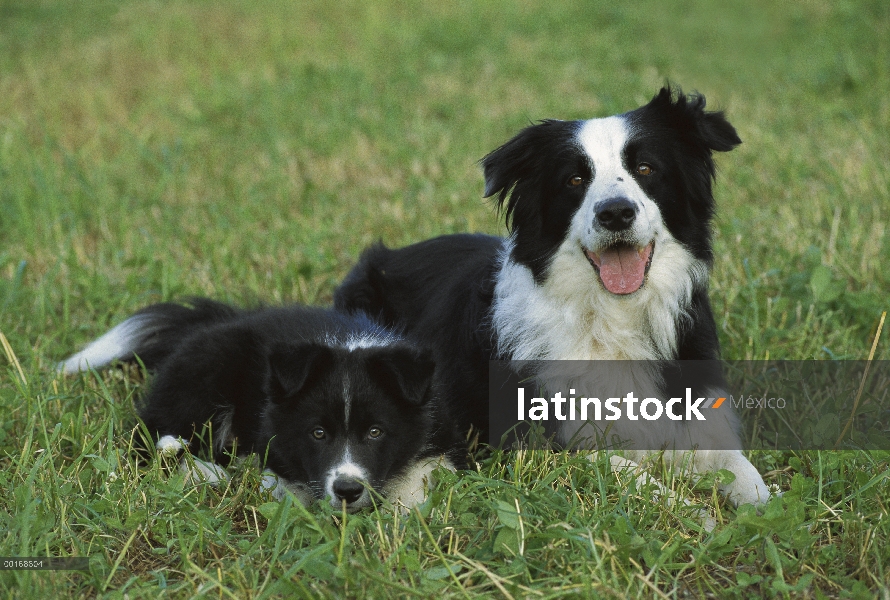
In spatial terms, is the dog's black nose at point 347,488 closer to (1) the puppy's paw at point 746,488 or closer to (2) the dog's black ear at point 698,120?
(1) the puppy's paw at point 746,488

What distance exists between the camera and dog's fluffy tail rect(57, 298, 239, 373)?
13.8 ft

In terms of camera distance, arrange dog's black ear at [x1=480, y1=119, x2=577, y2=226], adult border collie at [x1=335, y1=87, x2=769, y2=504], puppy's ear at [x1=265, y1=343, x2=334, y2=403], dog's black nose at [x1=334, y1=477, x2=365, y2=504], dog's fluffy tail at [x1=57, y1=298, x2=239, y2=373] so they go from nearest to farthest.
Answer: dog's black nose at [x1=334, y1=477, x2=365, y2=504], puppy's ear at [x1=265, y1=343, x2=334, y2=403], adult border collie at [x1=335, y1=87, x2=769, y2=504], dog's black ear at [x1=480, y1=119, x2=577, y2=226], dog's fluffy tail at [x1=57, y1=298, x2=239, y2=373]

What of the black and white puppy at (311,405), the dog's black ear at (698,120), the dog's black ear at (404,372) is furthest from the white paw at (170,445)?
the dog's black ear at (698,120)

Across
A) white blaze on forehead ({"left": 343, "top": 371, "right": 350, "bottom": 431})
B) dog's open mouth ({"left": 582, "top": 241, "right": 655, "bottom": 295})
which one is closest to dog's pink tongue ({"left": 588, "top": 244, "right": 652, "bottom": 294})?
dog's open mouth ({"left": 582, "top": 241, "right": 655, "bottom": 295})

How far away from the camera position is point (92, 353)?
422cm

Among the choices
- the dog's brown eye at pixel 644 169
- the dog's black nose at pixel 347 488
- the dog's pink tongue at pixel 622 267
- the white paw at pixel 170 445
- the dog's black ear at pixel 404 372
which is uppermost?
the dog's brown eye at pixel 644 169

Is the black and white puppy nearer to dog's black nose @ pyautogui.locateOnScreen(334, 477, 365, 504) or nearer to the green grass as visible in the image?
dog's black nose @ pyautogui.locateOnScreen(334, 477, 365, 504)

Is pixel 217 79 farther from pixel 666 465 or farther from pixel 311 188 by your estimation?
pixel 666 465

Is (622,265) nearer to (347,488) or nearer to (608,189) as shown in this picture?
(608,189)

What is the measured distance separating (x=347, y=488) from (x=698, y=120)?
1.85 meters

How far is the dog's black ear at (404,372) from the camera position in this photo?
3150mm

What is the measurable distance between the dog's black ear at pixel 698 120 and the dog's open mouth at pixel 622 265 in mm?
451

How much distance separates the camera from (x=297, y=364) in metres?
3.13

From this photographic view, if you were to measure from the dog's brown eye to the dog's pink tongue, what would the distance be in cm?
26
